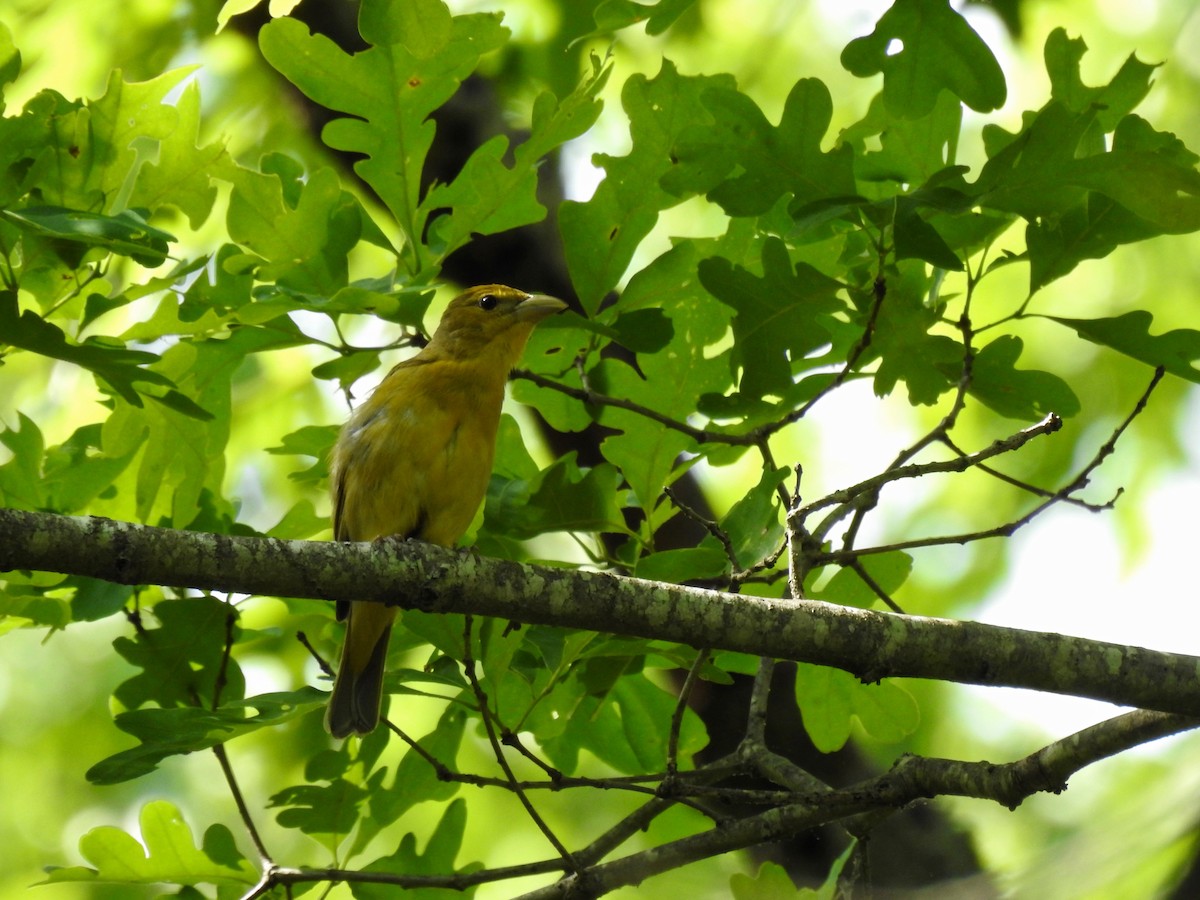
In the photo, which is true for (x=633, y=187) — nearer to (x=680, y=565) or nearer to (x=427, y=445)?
(x=680, y=565)

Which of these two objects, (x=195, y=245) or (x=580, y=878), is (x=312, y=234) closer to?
(x=580, y=878)

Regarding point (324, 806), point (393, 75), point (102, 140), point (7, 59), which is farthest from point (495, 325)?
point (7, 59)

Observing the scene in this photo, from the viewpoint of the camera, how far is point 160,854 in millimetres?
4035

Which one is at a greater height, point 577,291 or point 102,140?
point 102,140

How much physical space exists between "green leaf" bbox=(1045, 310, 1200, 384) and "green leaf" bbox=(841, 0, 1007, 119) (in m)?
0.68

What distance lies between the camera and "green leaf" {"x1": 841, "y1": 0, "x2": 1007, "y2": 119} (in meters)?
3.55

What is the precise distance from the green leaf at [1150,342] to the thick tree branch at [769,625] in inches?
34.0

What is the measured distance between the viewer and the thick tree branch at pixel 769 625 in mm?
3213

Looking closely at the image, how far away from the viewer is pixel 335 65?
13.1 ft

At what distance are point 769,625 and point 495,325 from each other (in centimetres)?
231

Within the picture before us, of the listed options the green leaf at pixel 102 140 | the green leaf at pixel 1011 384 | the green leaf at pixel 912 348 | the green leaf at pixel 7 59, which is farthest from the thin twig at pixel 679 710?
the green leaf at pixel 7 59

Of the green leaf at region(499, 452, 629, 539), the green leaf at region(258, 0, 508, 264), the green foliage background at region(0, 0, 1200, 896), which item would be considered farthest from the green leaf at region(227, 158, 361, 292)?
the green leaf at region(499, 452, 629, 539)

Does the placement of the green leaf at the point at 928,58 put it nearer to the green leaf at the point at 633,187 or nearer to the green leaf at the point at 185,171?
the green leaf at the point at 633,187

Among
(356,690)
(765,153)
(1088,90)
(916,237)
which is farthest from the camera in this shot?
(356,690)
